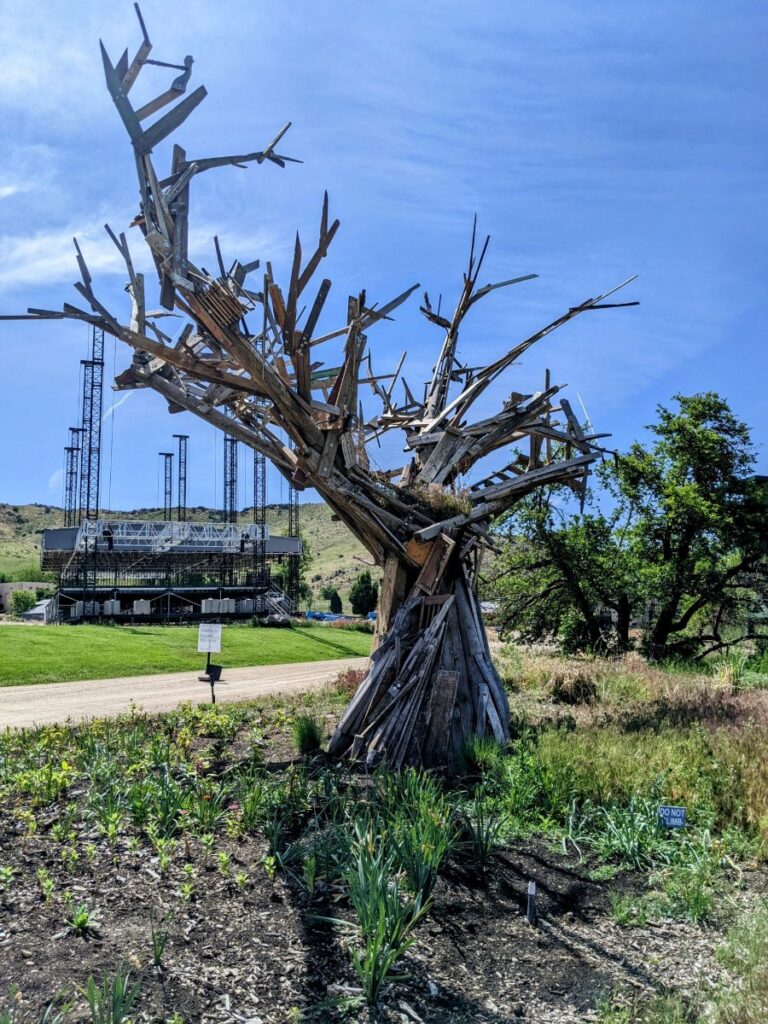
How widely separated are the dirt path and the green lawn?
3.05ft

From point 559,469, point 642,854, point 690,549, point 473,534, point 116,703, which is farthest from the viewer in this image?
point 690,549

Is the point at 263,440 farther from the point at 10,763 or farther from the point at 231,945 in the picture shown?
the point at 231,945

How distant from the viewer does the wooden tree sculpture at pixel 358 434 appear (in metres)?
7.18

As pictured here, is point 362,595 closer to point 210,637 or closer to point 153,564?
point 153,564

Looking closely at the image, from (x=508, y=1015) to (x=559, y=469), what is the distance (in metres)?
7.01

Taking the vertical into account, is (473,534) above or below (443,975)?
above

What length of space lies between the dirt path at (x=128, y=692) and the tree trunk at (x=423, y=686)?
191 inches

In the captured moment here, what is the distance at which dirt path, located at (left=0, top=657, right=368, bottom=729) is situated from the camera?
41.8ft

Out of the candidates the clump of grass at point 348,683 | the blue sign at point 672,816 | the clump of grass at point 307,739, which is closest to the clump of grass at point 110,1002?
the blue sign at point 672,816

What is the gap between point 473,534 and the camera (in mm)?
9203

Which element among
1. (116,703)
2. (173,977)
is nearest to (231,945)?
(173,977)

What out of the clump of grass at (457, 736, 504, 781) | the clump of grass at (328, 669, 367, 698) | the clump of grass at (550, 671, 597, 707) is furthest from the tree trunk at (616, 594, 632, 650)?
the clump of grass at (457, 736, 504, 781)

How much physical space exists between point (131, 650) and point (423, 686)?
16.1 metres

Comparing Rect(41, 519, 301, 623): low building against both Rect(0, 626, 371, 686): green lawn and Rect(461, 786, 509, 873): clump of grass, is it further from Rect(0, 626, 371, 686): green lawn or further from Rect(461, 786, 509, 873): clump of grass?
Rect(461, 786, 509, 873): clump of grass
